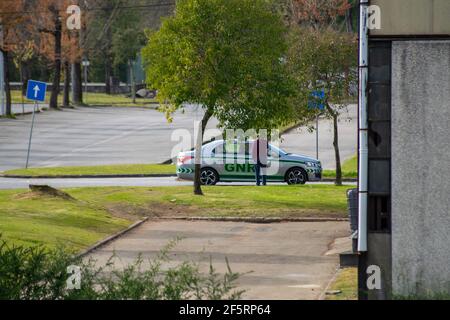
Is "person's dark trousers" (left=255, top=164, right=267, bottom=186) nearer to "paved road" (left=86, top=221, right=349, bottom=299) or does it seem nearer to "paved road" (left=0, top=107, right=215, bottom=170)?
"paved road" (left=86, top=221, right=349, bottom=299)

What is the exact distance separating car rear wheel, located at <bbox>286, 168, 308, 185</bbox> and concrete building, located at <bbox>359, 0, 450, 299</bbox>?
2001 centimetres

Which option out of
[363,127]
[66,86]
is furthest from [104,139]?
[363,127]

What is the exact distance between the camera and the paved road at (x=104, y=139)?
1793 inches

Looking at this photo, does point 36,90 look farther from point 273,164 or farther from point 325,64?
point 325,64

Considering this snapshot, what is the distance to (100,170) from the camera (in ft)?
131

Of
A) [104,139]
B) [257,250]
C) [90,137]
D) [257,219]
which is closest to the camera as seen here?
[257,250]

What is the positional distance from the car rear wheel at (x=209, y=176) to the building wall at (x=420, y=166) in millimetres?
19577

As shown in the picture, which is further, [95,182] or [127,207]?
[95,182]

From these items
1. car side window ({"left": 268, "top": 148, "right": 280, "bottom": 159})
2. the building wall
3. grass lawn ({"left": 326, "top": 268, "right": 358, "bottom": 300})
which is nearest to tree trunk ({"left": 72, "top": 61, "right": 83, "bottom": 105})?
car side window ({"left": 268, "top": 148, "right": 280, "bottom": 159})

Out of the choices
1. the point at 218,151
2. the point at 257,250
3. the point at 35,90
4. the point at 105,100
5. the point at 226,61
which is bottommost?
the point at 257,250

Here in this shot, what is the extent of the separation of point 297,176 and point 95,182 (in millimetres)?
6434

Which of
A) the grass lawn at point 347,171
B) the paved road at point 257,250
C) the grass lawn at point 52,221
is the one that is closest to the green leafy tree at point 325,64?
the grass lawn at point 347,171
